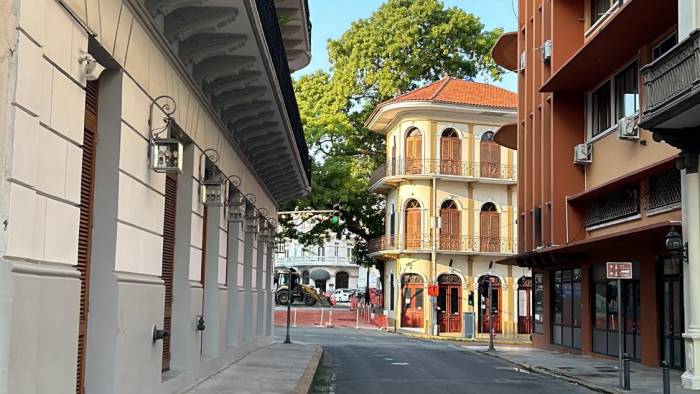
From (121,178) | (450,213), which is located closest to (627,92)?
(121,178)

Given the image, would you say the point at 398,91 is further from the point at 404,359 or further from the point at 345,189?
the point at 404,359

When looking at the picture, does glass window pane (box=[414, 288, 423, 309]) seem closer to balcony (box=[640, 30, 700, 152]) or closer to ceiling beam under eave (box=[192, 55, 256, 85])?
balcony (box=[640, 30, 700, 152])

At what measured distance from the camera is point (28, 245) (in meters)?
6.09

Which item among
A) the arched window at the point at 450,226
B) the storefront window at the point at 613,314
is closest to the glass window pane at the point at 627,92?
the storefront window at the point at 613,314

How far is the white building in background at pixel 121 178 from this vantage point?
5.96 meters

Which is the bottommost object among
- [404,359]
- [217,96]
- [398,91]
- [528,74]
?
[404,359]

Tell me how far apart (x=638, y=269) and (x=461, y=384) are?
28.5ft

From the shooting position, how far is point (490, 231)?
48281 mm

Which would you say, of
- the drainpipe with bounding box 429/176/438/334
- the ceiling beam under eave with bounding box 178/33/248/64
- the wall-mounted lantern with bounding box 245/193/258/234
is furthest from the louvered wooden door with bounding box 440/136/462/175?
the ceiling beam under eave with bounding box 178/33/248/64

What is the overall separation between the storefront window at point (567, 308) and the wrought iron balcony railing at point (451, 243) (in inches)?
583

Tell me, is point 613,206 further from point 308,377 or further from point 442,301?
point 442,301

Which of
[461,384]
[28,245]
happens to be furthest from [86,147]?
[461,384]

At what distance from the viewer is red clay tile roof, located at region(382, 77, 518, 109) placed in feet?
154

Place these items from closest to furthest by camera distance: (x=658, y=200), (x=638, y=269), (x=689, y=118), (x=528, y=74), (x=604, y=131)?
1. (x=689, y=118)
2. (x=658, y=200)
3. (x=638, y=269)
4. (x=604, y=131)
5. (x=528, y=74)
